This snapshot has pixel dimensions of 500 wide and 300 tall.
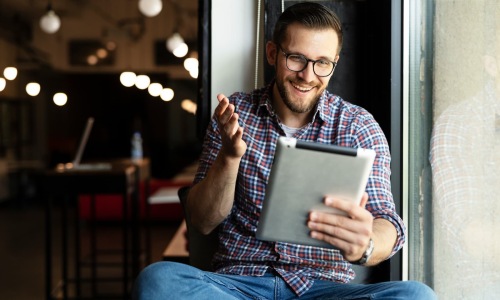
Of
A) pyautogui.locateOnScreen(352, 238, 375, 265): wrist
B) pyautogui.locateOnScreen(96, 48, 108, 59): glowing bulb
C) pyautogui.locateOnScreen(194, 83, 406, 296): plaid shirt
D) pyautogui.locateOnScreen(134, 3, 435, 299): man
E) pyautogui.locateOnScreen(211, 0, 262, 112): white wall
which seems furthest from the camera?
pyautogui.locateOnScreen(96, 48, 108, 59): glowing bulb

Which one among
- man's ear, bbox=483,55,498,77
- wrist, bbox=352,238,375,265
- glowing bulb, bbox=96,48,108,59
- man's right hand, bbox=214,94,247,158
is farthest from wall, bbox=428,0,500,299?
glowing bulb, bbox=96,48,108,59

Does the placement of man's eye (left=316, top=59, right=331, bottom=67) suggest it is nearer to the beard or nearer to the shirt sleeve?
the beard

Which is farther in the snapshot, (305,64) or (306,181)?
(305,64)

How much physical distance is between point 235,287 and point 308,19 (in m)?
0.79

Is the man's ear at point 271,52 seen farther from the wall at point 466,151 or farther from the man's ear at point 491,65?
the man's ear at point 491,65

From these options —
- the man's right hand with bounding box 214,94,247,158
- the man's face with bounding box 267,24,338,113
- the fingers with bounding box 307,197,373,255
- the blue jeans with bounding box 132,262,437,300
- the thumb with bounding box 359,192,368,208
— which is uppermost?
the man's face with bounding box 267,24,338,113

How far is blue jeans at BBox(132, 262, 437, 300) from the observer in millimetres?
1563

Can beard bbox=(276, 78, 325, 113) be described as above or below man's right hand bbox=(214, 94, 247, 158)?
above

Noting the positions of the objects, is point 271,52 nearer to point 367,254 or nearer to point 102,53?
point 367,254

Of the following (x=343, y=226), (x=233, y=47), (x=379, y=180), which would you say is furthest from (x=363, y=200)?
(x=233, y=47)

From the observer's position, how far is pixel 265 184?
6.04ft

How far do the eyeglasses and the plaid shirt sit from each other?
0.11 meters

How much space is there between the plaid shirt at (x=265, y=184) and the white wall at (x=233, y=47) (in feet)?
1.08

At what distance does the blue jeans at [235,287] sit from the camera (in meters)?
1.56
